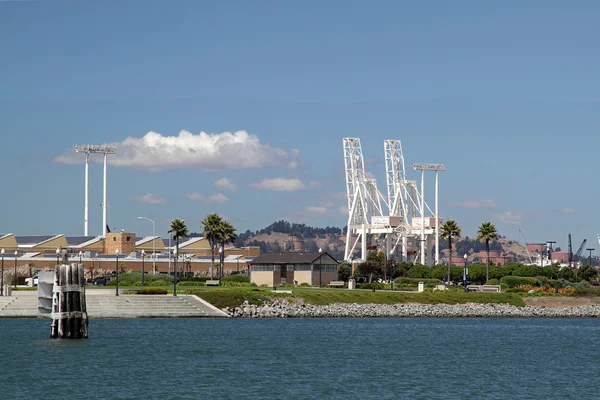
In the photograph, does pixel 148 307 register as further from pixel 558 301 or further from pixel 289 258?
pixel 558 301

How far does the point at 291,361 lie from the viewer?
54.5 m

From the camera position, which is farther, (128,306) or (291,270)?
(291,270)

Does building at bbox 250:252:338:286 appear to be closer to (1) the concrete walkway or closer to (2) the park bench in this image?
(2) the park bench

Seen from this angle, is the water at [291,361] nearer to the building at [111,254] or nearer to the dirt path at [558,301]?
the dirt path at [558,301]

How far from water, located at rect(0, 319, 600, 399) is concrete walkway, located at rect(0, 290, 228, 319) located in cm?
99

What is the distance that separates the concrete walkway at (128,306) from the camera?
78.6m

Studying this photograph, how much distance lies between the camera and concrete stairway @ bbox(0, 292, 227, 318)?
7862 cm

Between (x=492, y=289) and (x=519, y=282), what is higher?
(x=519, y=282)

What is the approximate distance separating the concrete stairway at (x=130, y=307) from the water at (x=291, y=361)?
3.23ft

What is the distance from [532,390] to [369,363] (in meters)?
11.2

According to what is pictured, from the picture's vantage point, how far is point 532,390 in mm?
45406

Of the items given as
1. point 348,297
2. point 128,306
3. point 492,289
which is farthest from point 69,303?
point 492,289

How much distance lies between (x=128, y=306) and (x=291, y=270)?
39946 millimetres

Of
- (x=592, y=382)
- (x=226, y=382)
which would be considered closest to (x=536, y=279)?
(x=592, y=382)
